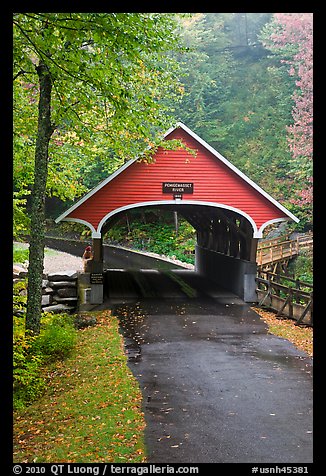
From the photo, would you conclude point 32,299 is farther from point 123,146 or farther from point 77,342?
point 123,146

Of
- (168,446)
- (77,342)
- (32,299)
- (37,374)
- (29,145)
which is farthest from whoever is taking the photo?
(29,145)

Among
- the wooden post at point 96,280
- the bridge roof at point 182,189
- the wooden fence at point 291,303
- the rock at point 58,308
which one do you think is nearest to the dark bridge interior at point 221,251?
the wooden fence at point 291,303

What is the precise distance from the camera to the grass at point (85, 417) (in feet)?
19.4

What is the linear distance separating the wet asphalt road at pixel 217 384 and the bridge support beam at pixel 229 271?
4.44 feet

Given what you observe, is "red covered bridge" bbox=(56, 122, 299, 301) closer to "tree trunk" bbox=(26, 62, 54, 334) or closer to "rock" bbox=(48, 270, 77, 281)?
"rock" bbox=(48, 270, 77, 281)

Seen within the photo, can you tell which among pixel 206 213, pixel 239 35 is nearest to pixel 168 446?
pixel 206 213

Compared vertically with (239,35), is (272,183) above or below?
below

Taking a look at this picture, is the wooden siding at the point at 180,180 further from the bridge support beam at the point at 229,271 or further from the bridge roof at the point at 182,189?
the bridge support beam at the point at 229,271

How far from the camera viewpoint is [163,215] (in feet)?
134

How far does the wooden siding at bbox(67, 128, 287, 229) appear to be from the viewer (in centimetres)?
1727

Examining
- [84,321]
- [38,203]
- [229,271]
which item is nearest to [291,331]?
[84,321]

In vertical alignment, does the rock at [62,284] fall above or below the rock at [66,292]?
above

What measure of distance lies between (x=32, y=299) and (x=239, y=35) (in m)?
48.2

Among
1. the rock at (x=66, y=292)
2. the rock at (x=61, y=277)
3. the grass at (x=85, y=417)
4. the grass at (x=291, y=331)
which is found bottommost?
the grass at (x=85, y=417)
